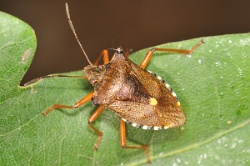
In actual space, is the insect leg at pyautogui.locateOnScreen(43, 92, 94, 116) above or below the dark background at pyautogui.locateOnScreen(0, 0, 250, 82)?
above

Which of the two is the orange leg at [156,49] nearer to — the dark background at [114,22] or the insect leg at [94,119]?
the insect leg at [94,119]

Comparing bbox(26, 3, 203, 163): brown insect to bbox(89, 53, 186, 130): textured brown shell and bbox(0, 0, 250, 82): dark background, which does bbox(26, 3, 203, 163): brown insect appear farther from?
bbox(0, 0, 250, 82): dark background

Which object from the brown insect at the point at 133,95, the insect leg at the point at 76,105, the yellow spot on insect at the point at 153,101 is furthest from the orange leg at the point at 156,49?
the insect leg at the point at 76,105

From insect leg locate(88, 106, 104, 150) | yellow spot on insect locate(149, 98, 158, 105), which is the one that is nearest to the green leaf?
insect leg locate(88, 106, 104, 150)

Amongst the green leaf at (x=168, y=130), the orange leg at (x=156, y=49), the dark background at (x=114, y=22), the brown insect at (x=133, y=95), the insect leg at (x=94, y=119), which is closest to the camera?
the green leaf at (x=168, y=130)

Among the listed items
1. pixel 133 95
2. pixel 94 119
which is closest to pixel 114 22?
pixel 133 95

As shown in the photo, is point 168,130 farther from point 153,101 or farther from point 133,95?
point 133,95

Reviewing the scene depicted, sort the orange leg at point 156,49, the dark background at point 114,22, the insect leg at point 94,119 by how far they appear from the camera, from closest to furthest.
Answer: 1. the orange leg at point 156,49
2. the insect leg at point 94,119
3. the dark background at point 114,22
